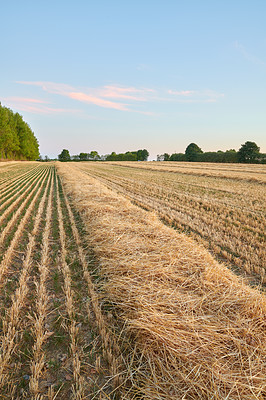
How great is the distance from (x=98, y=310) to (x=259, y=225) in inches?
242

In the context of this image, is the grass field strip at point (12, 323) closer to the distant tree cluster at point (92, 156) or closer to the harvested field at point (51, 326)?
the harvested field at point (51, 326)

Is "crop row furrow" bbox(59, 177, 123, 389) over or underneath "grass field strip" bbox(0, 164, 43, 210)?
underneath

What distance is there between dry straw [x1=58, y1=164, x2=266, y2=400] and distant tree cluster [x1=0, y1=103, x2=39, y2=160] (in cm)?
5460

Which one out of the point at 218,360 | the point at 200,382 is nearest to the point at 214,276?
the point at 218,360

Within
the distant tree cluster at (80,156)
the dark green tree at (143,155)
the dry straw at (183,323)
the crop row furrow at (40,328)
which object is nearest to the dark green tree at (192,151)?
the dark green tree at (143,155)

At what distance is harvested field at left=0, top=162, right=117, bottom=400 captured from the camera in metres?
1.91

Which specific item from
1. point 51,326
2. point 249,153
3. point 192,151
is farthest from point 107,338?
point 192,151

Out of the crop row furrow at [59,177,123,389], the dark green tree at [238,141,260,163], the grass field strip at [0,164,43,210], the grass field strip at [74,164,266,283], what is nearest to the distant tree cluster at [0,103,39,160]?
the grass field strip at [0,164,43,210]

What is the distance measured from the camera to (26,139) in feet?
200

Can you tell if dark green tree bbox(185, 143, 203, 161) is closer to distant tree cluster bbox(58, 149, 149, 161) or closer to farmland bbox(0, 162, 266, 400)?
distant tree cluster bbox(58, 149, 149, 161)

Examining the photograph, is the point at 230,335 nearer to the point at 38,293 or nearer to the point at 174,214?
the point at 38,293

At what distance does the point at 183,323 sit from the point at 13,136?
204ft

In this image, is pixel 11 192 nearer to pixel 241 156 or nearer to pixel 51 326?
pixel 51 326

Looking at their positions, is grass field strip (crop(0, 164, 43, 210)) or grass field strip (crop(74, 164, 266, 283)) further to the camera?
grass field strip (crop(0, 164, 43, 210))
